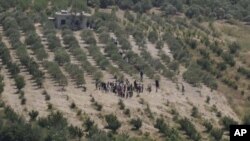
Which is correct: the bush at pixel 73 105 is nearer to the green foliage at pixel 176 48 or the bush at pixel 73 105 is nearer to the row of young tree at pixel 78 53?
the row of young tree at pixel 78 53

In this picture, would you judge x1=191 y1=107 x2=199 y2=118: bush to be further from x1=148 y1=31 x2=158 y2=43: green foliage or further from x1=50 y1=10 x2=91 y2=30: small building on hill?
x1=50 y1=10 x2=91 y2=30: small building on hill

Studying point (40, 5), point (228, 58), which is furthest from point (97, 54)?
point (40, 5)

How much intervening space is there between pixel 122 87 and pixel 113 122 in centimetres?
890

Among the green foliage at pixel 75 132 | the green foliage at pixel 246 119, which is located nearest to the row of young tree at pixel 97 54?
the green foliage at pixel 246 119

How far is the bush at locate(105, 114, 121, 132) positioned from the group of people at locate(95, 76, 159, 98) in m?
6.57

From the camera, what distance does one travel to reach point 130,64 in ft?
206

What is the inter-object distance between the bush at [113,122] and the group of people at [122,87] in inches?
259

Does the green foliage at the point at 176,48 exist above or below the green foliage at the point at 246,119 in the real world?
above

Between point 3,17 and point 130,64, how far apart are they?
22020 mm

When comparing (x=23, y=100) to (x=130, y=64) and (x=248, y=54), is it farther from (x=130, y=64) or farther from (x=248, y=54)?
(x=248, y=54)

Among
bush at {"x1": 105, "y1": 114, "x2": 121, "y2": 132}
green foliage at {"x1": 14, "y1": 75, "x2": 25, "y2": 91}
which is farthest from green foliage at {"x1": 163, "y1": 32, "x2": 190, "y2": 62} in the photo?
bush at {"x1": 105, "y1": 114, "x2": 121, "y2": 132}

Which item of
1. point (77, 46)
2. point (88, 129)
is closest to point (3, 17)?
point (77, 46)

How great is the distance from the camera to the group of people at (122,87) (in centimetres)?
5181

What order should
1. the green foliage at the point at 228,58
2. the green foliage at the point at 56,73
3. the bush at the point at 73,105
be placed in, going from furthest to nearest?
the green foliage at the point at 228,58, the green foliage at the point at 56,73, the bush at the point at 73,105
